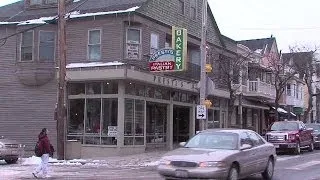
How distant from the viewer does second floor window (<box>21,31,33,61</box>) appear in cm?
2748

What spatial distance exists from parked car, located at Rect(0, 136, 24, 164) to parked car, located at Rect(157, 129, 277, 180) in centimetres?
A: 999

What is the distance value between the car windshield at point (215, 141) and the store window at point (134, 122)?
1172cm

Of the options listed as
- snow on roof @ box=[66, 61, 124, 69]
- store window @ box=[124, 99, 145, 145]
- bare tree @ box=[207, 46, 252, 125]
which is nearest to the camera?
snow on roof @ box=[66, 61, 124, 69]

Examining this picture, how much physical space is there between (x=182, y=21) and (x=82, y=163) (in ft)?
40.6

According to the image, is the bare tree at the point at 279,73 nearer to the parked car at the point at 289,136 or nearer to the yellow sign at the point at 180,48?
the parked car at the point at 289,136

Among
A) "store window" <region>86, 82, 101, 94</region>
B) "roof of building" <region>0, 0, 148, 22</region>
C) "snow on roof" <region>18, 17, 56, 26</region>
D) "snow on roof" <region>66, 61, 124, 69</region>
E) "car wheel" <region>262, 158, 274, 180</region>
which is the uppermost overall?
"roof of building" <region>0, 0, 148, 22</region>

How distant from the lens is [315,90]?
69.9 m

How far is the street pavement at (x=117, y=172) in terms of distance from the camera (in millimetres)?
15977

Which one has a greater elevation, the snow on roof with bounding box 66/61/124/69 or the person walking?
the snow on roof with bounding box 66/61/124/69

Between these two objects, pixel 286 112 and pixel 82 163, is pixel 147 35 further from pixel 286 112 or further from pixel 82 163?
pixel 286 112

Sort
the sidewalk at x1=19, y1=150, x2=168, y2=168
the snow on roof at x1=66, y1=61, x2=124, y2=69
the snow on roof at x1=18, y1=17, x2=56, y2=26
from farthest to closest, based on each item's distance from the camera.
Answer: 1. the snow on roof at x1=18, y1=17, x2=56, y2=26
2. the snow on roof at x1=66, y1=61, x2=124, y2=69
3. the sidewalk at x1=19, y1=150, x2=168, y2=168

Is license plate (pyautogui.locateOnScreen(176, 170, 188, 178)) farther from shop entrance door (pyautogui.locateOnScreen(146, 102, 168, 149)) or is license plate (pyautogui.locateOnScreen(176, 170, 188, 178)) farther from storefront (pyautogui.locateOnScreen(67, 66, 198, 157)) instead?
shop entrance door (pyautogui.locateOnScreen(146, 102, 168, 149))

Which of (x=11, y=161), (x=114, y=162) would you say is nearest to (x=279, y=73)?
(x=114, y=162)

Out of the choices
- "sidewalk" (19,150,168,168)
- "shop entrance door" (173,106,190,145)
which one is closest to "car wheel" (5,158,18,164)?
"sidewalk" (19,150,168,168)
